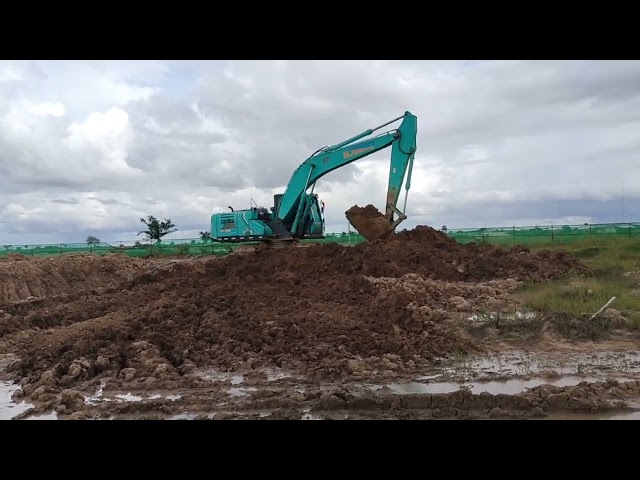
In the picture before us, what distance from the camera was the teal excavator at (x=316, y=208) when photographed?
1733cm

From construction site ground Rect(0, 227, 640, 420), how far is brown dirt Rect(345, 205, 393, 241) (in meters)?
0.69

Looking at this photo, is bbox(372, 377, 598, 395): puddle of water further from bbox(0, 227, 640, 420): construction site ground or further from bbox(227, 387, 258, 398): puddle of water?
bbox(227, 387, 258, 398): puddle of water

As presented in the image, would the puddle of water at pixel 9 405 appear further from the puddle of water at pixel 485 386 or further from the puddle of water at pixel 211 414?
the puddle of water at pixel 485 386

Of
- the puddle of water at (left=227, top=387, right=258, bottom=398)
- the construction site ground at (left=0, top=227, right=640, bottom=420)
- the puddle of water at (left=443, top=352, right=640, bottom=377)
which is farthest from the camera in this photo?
the puddle of water at (left=443, top=352, right=640, bottom=377)

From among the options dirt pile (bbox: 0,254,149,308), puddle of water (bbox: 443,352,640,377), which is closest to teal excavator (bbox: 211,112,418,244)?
dirt pile (bbox: 0,254,149,308)

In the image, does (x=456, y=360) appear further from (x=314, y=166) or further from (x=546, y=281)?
(x=314, y=166)

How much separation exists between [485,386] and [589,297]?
5.55 meters

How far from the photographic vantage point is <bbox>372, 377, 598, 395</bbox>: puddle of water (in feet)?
22.7

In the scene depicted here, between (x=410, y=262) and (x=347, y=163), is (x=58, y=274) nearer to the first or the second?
(x=347, y=163)

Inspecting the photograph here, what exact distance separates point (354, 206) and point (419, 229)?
2102 mm

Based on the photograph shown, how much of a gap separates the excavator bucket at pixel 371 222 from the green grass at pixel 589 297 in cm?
513

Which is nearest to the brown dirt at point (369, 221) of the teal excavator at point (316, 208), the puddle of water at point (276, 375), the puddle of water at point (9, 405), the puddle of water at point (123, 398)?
the teal excavator at point (316, 208)

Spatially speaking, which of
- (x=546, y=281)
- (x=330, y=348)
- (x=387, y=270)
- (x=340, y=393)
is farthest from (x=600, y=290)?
(x=340, y=393)

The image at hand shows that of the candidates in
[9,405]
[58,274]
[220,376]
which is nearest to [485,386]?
[220,376]
